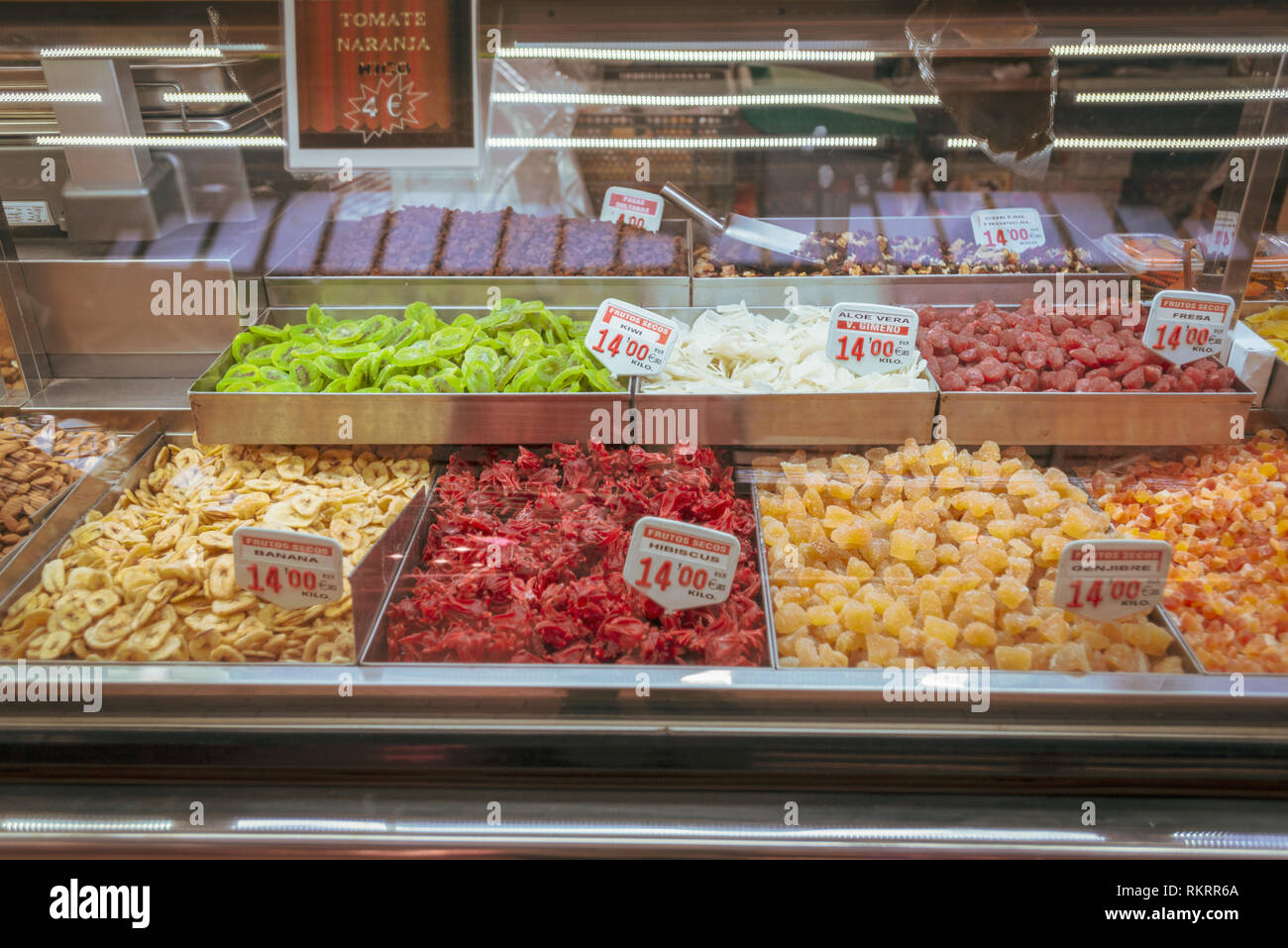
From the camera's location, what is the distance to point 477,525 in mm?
2146

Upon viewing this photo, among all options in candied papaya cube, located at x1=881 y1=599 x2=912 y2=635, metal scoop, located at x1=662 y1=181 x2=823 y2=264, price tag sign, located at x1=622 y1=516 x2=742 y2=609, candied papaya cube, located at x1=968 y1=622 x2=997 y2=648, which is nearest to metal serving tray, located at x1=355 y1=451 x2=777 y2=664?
price tag sign, located at x1=622 y1=516 x2=742 y2=609

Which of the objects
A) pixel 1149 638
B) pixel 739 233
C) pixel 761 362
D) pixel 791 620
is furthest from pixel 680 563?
pixel 739 233

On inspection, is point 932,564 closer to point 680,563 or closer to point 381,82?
point 680,563

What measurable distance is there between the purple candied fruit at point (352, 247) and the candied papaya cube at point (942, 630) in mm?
2240

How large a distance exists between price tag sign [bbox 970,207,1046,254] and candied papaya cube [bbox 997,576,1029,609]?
1867 mm

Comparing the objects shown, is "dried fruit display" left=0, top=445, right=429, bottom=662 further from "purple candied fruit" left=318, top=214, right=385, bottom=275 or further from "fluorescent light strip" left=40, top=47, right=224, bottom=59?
"fluorescent light strip" left=40, top=47, right=224, bottom=59

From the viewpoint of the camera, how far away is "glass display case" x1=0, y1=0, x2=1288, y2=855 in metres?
1.70

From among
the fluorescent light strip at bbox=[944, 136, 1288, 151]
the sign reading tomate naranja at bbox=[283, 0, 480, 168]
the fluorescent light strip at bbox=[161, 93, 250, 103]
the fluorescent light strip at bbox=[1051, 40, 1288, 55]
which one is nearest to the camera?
the sign reading tomate naranja at bbox=[283, 0, 480, 168]

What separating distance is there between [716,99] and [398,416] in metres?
2.03

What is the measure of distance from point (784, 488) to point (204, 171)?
2.22 meters

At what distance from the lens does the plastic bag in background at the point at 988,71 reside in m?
2.07

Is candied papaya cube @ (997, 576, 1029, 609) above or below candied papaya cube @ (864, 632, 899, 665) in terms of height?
above
